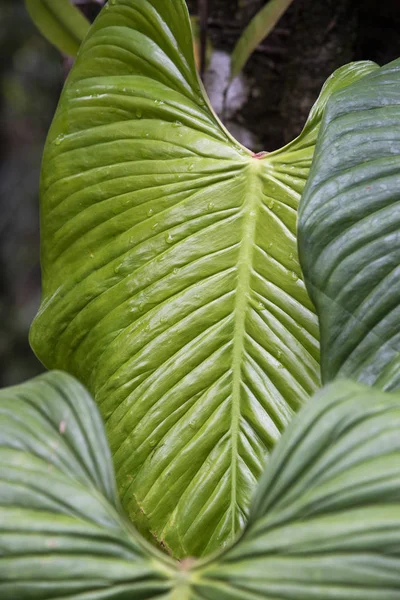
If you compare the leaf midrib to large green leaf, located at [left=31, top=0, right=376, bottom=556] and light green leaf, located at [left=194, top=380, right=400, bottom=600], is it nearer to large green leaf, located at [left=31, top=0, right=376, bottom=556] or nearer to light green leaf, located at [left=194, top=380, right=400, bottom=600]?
large green leaf, located at [left=31, top=0, right=376, bottom=556]

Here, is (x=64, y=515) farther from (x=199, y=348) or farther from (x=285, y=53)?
(x=285, y=53)

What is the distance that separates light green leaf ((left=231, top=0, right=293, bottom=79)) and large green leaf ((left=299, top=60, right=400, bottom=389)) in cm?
46

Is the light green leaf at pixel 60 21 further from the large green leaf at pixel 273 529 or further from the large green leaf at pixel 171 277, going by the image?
the large green leaf at pixel 273 529

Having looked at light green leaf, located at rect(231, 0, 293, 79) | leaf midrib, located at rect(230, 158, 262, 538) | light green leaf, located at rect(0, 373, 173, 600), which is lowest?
light green leaf, located at rect(0, 373, 173, 600)

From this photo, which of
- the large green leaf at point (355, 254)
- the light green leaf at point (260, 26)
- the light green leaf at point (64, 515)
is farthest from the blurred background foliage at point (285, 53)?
the light green leaf at point (64, 515)

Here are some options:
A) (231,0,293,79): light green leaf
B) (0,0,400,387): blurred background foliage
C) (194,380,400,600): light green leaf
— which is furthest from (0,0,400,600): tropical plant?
(0,0,400,387): blurred background foliage

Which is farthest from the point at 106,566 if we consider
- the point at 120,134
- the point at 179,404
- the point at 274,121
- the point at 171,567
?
the point at 274,121

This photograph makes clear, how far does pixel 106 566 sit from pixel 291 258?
1.27 feet

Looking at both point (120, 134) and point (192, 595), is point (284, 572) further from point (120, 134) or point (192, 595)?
point (120, 134)

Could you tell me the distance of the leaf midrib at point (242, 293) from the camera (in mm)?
590

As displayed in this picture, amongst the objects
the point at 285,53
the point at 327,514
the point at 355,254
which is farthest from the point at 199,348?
the point at 285,53

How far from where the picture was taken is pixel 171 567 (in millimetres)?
341

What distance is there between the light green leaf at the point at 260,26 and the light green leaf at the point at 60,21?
0.83ft

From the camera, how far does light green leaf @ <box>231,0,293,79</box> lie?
2.86 feet
